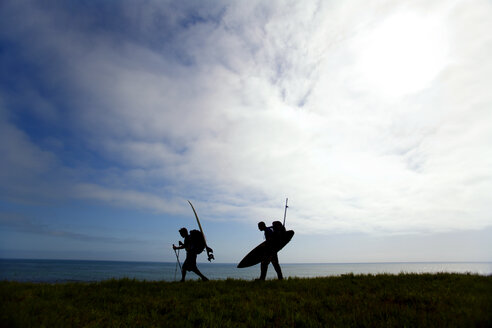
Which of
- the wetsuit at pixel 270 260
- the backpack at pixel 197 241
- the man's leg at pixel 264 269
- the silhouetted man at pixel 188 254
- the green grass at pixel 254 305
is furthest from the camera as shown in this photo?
the backpack at pixel 197 241

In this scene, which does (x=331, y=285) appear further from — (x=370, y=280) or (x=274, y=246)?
(x=274, y=246)

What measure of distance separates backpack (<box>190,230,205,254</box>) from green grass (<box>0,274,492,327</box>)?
142 inches

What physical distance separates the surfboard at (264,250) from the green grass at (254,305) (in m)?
2.84

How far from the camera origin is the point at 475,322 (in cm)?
291

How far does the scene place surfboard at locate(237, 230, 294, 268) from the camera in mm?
12492

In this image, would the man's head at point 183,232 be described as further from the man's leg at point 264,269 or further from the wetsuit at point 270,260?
the man's leg at point 264,269

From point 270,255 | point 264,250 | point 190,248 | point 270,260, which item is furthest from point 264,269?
point 190,248

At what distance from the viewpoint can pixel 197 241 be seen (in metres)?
13.4

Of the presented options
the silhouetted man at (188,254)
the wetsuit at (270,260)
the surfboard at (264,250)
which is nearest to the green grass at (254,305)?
the wetsuit at (270,260)

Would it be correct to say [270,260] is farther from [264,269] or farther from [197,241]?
[197,241]

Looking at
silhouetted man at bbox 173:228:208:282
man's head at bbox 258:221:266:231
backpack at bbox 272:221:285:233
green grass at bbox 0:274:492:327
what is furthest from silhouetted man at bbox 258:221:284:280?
silhouetted man at bbox 173:228:208:282

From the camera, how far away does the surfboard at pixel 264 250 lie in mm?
12492

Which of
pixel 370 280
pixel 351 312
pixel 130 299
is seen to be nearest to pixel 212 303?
pixel 130 299

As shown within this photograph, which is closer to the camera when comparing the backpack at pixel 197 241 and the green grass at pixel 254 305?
the green grass at pixel 254 305
